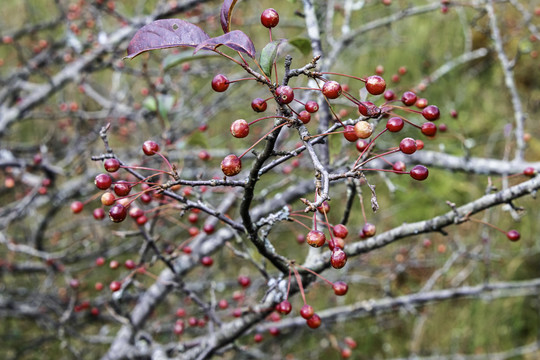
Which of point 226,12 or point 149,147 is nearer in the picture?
point 226,12

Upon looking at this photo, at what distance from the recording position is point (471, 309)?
9.86 ft

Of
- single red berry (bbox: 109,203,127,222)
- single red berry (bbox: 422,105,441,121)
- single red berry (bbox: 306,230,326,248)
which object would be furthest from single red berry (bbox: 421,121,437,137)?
single red berry (bbox: 109,203,127,222)

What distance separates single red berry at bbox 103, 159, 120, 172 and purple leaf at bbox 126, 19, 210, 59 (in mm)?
228

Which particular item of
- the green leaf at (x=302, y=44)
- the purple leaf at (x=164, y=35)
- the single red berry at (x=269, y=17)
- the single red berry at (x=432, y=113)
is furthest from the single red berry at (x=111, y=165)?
the single red berry at (x=432, y=113)

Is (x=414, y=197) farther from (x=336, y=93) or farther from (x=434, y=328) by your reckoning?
(x=336, y=93)

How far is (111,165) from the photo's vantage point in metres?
0.73

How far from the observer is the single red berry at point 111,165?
723 mm

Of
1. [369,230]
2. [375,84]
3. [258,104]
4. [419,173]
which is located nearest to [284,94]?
[258,104]

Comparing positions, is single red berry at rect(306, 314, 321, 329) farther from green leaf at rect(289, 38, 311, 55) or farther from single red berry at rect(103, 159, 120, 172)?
green leaf at rect(289, 38, 311, 55)

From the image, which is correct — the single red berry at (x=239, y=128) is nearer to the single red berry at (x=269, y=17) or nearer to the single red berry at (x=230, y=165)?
the single red berry at (x=230, y=165)

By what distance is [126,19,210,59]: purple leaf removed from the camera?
1.84ft

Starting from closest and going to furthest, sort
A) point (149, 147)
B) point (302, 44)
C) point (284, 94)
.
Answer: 1. point (284, 94)
2. point (149, 147)
3. point (302, 44)

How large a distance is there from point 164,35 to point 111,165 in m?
0.27

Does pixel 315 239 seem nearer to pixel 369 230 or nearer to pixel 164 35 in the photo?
pixel 369 230
